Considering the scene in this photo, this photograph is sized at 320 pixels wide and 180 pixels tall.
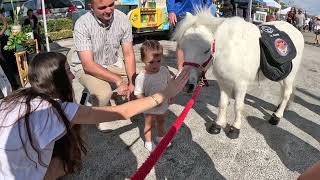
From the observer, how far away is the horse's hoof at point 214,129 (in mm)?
3990

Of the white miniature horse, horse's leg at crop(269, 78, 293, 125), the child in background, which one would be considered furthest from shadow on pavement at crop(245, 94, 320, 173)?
the child in background

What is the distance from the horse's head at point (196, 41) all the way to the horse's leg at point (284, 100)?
1561 millimetres

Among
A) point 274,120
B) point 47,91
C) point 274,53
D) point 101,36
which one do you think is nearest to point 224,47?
point 274,53

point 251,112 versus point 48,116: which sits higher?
point 48,116

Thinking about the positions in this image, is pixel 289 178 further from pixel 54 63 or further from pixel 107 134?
pixel 54 63

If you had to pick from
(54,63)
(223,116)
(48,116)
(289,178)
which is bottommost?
(289,178)

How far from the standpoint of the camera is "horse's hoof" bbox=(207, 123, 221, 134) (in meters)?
3.99

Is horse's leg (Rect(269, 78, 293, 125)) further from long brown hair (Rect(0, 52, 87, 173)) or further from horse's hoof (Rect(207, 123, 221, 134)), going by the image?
long brown hair (Rect(0, 52, 87, 173))

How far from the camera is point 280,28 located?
441 centimetres

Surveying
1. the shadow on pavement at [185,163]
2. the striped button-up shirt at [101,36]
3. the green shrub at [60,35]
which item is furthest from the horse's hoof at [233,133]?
the green shrub at [60,35]

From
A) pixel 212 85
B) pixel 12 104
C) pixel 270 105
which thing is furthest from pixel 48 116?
pixel 212 85

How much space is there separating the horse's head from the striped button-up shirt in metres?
0.75

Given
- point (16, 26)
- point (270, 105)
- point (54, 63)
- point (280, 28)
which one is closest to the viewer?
point (54, 63)

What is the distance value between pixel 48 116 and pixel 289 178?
2390 millimetres
